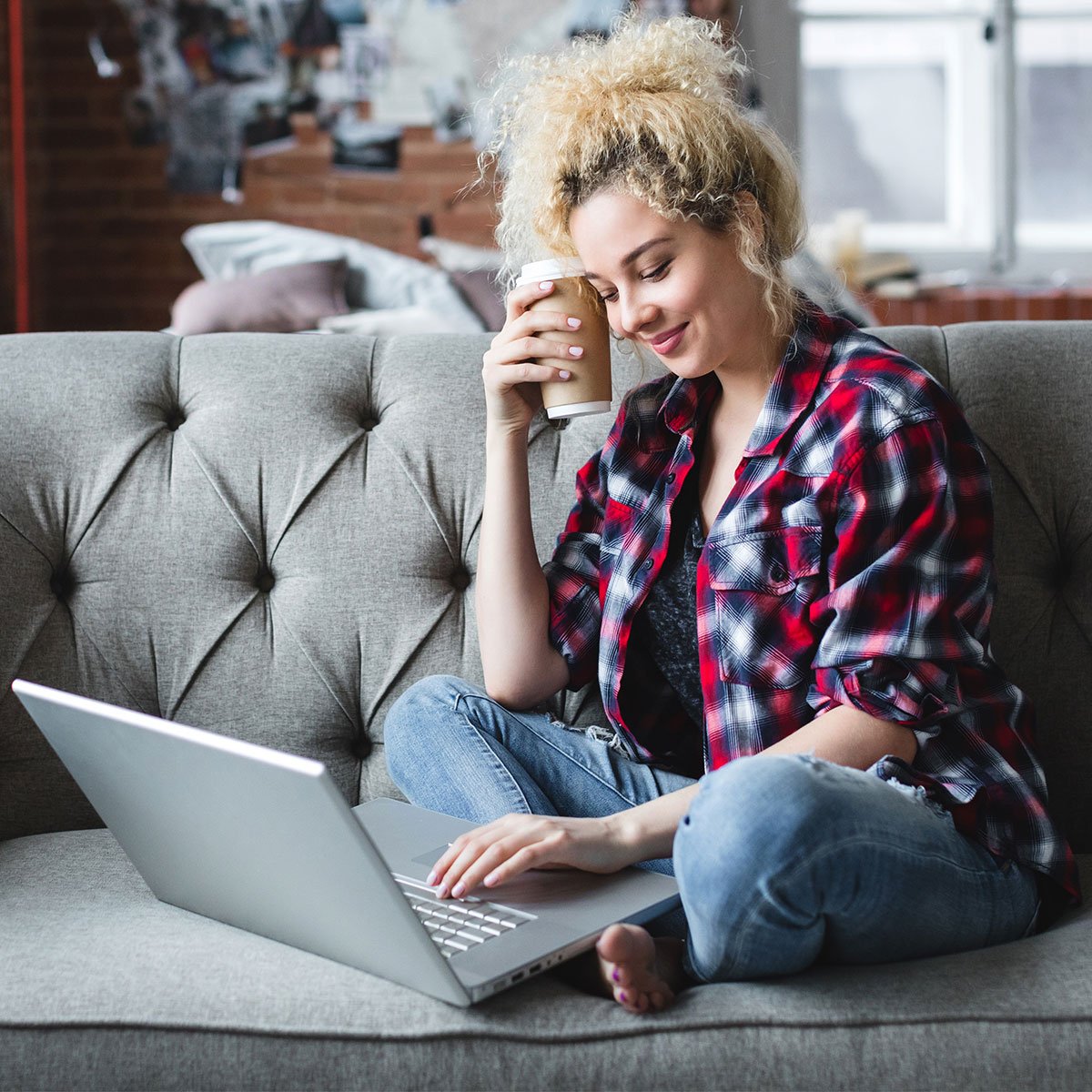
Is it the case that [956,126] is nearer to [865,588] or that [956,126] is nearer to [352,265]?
[352,265]

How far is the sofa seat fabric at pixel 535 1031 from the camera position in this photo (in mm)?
911

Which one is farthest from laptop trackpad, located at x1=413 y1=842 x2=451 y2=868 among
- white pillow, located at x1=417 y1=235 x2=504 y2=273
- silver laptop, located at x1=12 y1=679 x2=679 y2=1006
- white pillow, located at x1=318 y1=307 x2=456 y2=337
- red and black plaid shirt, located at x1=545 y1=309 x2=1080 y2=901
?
white pillow, located at x1=417 y1=235 x2=504 y2=273

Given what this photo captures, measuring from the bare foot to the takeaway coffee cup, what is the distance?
1.64ft

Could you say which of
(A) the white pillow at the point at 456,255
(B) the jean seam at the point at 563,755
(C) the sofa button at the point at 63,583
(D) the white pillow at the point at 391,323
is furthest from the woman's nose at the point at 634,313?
(A) the white pillow at the point at 456,255

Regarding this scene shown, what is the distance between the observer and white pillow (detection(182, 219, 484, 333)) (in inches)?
107

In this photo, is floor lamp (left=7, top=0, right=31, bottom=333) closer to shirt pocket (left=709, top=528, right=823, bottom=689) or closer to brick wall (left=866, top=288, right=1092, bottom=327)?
brick wall (left=866, top=288, right=1092, bottom=327)

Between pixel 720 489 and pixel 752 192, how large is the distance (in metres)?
0.28

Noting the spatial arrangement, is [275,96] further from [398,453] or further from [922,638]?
[922,638]

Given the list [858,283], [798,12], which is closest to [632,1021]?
[858,283]

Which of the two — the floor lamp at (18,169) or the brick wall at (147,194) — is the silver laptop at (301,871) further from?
the brick wall at (147,194)

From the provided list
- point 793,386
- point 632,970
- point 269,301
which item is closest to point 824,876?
point 632,970

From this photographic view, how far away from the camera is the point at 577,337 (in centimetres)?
123

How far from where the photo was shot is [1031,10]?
4047 millimetres

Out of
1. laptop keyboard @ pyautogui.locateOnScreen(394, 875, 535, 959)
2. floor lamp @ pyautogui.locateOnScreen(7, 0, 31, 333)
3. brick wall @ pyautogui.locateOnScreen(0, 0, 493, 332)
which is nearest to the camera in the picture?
laptop keyboard @ pyautogui.locateOnScreen(394, 875, 535, 959)
